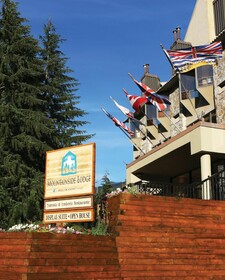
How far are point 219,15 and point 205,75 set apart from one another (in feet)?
12.2

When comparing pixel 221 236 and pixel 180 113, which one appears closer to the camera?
pixel 221 236

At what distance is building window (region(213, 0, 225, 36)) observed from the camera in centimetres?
2278

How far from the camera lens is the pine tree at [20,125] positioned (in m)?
21.0

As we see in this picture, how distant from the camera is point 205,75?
2294cm

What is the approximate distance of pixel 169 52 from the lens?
1888cm

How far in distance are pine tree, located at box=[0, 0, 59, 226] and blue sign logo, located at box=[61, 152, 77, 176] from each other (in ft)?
29.3

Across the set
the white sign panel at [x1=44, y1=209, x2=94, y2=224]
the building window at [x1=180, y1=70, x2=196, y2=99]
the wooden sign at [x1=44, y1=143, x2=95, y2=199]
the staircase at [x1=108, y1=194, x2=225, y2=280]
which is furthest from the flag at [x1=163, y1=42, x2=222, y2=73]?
the white sign panel at [x1=44, y1=209, x2=94, y2=224]

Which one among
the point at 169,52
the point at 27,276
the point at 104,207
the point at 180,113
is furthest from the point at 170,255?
the point at 180,113

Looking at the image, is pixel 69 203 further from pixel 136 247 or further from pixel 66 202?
pixel 136 247

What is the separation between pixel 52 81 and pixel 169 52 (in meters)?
11.4

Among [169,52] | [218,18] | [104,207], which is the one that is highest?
[218,18]

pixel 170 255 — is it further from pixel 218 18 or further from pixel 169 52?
pixel 218 18

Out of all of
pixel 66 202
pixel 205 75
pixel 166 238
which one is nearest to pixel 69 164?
pixel 66 202

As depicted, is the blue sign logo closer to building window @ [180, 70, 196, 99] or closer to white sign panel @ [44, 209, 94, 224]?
white sign panel @ [44, 209, 94, 224]
